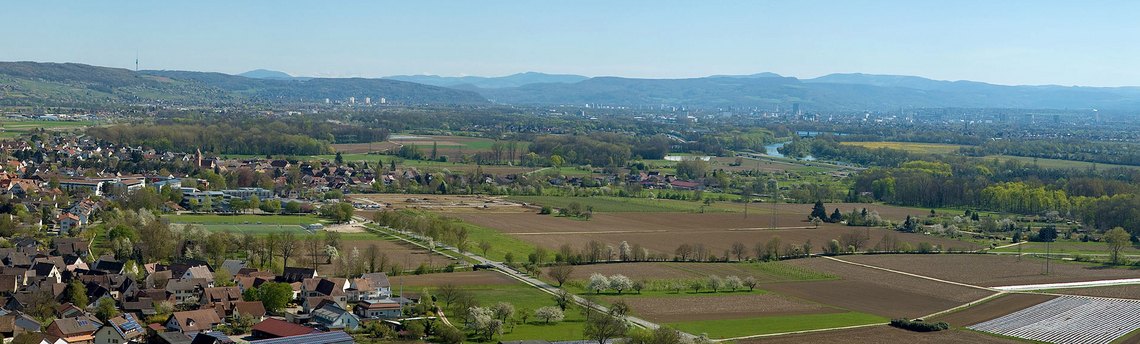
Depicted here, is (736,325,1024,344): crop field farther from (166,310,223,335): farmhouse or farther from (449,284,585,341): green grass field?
(166,310,223,335): farmhouse

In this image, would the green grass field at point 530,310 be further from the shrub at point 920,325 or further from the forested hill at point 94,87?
the forested hill at point 94,87

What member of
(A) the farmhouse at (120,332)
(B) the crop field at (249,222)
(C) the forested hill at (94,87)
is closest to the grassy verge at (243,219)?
(B) the crop field at (249,222)

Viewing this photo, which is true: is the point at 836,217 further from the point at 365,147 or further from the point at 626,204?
the point at 365,147

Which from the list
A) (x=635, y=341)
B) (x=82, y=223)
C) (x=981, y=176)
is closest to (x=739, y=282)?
(x=635, y=341)

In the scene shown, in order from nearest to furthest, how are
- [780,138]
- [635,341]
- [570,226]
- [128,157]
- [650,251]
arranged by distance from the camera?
1. [635,341]
2. [650,251]
3. [570,226]
4. [128,157]
5. [780,138]

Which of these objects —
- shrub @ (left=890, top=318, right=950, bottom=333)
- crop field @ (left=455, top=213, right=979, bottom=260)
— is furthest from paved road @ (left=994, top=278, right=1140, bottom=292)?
crop field @ (left=455, top=213, right=979, bottom=260)

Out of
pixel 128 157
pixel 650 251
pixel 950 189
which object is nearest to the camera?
pixel 650 251

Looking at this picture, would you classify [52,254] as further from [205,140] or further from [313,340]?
[205,140]
